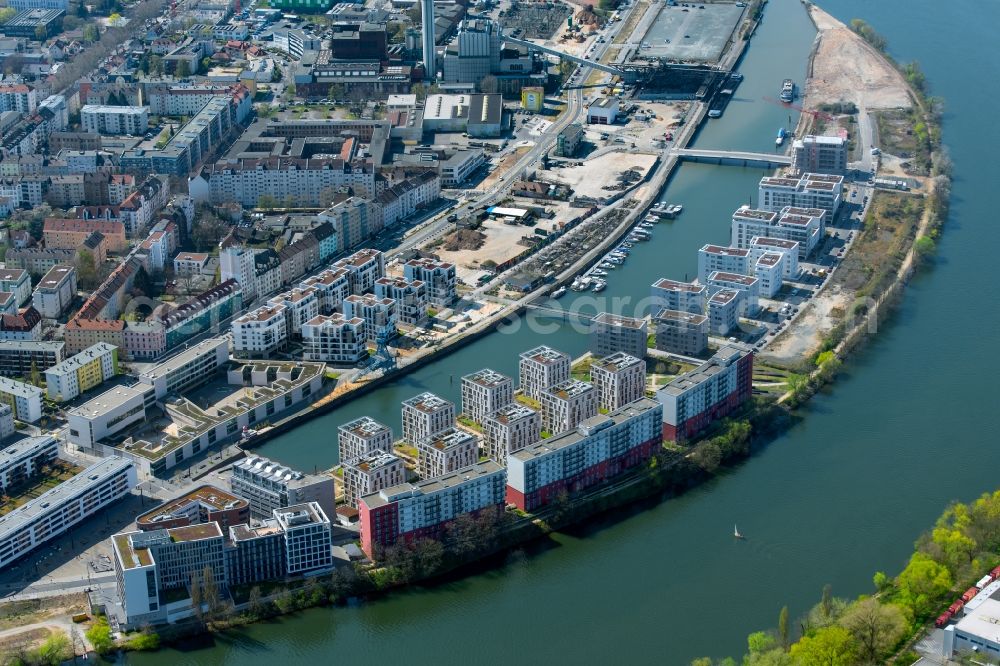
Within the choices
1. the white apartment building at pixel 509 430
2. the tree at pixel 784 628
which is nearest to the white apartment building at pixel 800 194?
the white apartment building at pixel 509 430

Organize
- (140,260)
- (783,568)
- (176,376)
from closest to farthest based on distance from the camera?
(783,568) → (176,376) → (140,260)

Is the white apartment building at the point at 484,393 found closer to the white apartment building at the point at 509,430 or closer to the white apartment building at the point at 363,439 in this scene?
the white apartment building at the point at 509,430

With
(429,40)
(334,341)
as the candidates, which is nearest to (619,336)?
(334,341)

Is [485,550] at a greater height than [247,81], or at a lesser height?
lesser

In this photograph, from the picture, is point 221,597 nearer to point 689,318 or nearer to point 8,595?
point 8,595

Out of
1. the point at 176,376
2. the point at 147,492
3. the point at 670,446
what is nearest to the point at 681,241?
the point at 670,446
